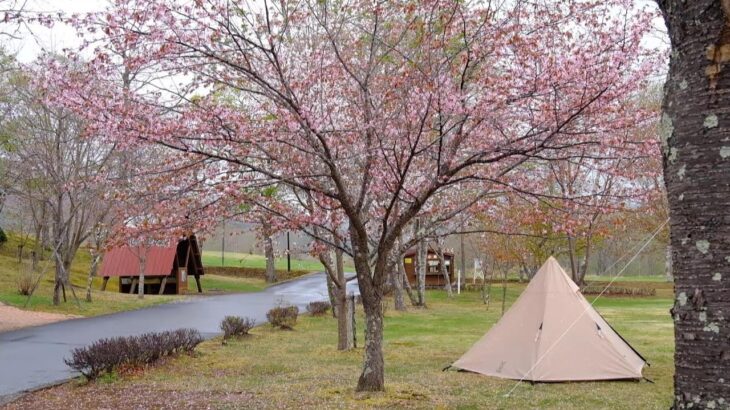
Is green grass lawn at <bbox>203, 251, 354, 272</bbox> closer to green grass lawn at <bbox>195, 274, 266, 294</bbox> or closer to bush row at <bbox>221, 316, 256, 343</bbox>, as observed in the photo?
green grass lawn at <bbox>195, 274, 266, 294</bbox>

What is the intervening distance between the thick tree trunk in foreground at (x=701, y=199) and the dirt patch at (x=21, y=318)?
1734 centimetres

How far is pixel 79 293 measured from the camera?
27.4 meters

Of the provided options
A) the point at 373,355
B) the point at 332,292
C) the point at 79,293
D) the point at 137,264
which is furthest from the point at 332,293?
the point at 137,264

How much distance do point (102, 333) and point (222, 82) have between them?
35.4ft

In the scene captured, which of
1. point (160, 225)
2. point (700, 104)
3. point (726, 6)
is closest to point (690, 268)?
point (700, 104)

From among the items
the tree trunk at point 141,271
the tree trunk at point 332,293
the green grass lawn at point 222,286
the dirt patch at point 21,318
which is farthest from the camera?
the green grass lawn at point 222,286

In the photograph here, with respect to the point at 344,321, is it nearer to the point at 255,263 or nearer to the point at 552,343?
the point at 552,343

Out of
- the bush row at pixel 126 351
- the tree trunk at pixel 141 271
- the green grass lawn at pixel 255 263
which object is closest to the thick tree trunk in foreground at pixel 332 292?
the bush row at pixel 126 351

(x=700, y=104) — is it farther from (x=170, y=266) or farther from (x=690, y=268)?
(x=170, y=266)

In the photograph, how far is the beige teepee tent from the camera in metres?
9.71

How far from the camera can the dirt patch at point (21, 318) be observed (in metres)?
17.0

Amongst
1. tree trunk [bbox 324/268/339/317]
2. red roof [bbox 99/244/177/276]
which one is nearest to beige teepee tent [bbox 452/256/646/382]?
tree trunk [bbox 324/268/339/317]

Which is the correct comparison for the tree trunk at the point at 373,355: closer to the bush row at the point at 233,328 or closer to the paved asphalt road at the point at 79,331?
the paved asphalt road at the point at 79,331

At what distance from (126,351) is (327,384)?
12.0ft
